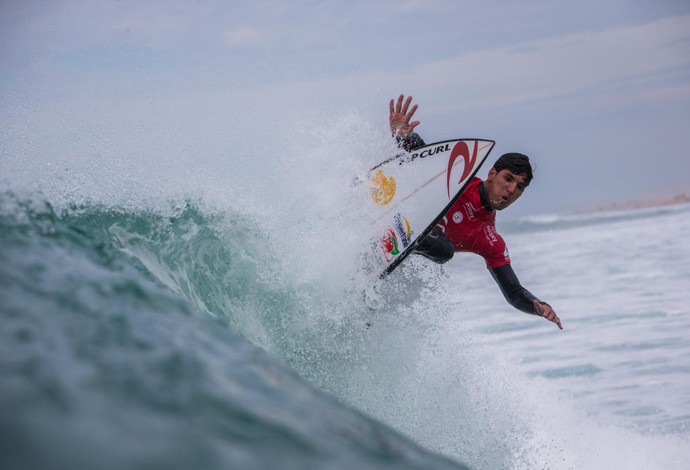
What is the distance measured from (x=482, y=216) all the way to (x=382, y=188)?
84 centimetres

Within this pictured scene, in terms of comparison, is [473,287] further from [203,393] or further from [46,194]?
[203,393]

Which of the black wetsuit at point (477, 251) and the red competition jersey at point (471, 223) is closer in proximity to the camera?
the black wetsuit at point (477, 251)

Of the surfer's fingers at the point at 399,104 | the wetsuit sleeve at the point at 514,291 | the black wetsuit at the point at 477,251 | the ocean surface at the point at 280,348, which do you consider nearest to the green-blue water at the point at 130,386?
the ocean surface at the point at 280,348

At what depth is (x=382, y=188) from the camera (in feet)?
20.7

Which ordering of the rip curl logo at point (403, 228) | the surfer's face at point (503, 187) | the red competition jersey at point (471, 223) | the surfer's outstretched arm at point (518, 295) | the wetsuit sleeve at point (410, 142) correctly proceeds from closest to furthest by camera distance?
1. the surfer's outstretched arm at point (518, 295)
2. the surfer's face at point (503, 187)
3. the rip curl logo at point (403, 228)
4. the red competition jersey at point (471, 223)
5. the wetsuit sleeve at point (410, 142)

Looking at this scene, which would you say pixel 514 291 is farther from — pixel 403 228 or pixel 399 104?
pixel 399 104

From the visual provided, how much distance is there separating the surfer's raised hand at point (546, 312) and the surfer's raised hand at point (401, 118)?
1.73 meters

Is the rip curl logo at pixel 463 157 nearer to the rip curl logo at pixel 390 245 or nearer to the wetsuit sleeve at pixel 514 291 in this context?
the rip curl logo at pixel 390 245

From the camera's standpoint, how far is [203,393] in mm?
2260

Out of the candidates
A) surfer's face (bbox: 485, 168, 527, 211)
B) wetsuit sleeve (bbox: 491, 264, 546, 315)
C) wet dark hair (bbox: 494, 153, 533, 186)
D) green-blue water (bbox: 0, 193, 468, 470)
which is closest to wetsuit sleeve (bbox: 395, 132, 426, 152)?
surfer's face (bbox: 485, 168, 527, 211)

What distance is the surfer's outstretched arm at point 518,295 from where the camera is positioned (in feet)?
19.0

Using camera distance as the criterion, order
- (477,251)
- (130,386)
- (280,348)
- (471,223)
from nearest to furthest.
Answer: (130,386) < (280,348) < (471,223) < (477,251)

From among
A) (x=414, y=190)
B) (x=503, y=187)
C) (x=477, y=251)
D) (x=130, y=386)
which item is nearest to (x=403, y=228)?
(x=414, y=190)

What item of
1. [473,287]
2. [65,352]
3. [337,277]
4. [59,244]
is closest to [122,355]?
[65,352]
